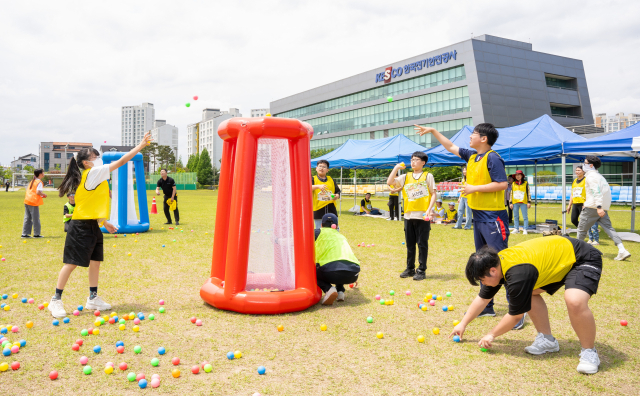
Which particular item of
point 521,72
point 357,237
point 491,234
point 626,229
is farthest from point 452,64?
point 491,234

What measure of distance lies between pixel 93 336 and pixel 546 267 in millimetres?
4484

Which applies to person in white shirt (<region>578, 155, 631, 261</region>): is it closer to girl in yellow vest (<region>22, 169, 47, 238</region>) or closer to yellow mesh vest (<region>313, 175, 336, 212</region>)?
yellow mesh vest (<region>313, 175, 336, 212</region>)

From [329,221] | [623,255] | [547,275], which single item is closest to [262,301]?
[329,221]

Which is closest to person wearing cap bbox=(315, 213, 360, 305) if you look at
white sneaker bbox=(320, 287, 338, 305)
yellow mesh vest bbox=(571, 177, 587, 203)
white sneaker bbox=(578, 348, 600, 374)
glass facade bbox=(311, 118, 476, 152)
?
white sneaker bbox=(320, 287, 338, 305)

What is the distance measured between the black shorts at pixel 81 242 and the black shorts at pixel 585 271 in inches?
201

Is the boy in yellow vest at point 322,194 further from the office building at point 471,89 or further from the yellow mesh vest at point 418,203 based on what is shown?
the office building at point 471,89

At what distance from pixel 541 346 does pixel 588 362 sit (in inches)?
17.1

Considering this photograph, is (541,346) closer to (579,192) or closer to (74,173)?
(74,173)

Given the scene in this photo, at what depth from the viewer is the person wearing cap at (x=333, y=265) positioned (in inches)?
211

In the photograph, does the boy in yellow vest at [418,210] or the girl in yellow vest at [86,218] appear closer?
the girl in yellow vest at [86,218]

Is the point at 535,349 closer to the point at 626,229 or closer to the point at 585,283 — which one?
the point at 585,283

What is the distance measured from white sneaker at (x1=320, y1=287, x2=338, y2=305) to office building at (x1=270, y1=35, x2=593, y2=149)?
43223mm

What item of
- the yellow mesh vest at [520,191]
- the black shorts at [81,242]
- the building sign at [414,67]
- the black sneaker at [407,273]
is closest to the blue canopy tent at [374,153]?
the yellow mesh vest at [520,191]

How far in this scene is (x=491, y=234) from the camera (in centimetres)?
482
